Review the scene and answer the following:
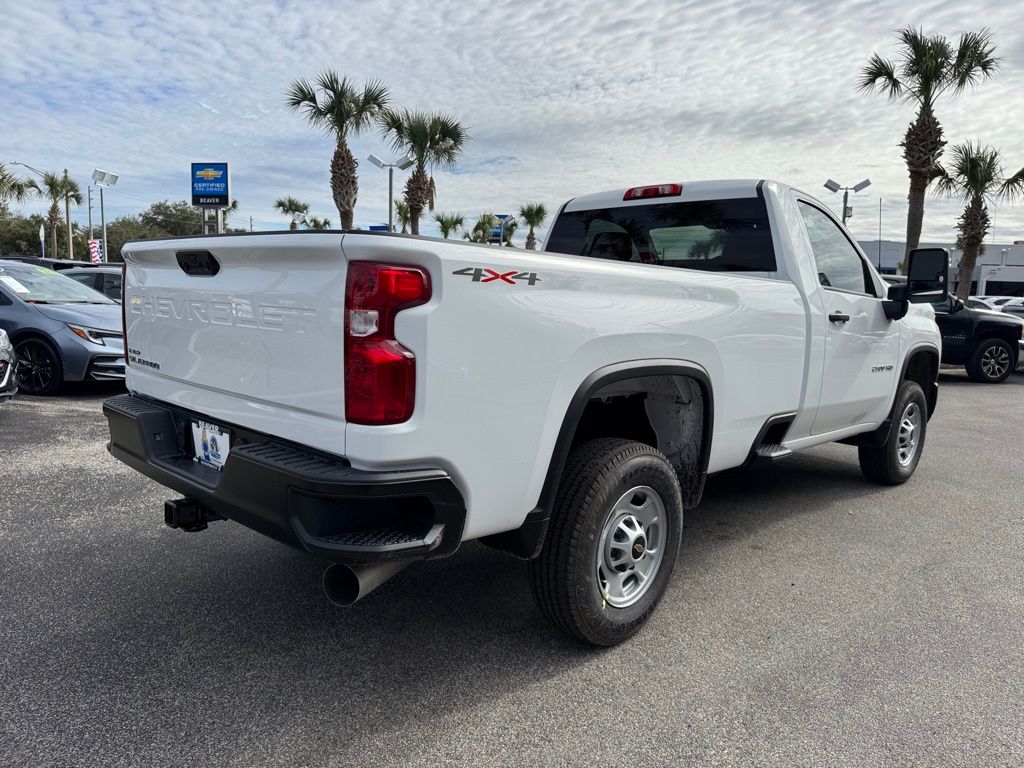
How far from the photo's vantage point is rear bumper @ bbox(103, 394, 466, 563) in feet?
6.86

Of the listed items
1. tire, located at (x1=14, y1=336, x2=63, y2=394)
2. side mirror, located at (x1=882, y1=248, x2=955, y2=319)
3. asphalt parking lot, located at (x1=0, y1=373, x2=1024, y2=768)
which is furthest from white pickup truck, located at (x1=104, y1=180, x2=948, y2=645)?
tire, located at (x1=14, y1=336, x2=63, y2=394)

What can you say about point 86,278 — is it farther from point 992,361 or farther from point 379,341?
point 992,361

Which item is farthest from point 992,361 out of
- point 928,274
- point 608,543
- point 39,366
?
point 39,366

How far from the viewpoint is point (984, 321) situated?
12.3 m

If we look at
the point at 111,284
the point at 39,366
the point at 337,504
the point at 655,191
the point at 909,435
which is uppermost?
the point at 655,191

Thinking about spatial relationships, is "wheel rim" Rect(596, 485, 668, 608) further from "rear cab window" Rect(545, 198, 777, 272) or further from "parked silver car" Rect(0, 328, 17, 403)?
"parked silver car" Rect(0, 328, 17, 403)

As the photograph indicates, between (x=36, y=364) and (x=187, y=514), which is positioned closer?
(x=187, y=514)

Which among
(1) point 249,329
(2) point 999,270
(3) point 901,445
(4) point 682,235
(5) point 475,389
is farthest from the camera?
(2) point 999,270

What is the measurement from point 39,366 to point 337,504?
7.91 m

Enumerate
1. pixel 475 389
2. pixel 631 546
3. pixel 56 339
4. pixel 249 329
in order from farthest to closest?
pixel 56 339, pixel 631 546, pixel 249 329, pixel 475 389

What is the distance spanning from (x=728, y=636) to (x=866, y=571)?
46.2 inches

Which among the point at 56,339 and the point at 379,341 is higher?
the point at 379,341

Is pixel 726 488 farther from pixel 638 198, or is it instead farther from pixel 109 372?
pixel 109 372

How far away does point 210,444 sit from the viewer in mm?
2760
